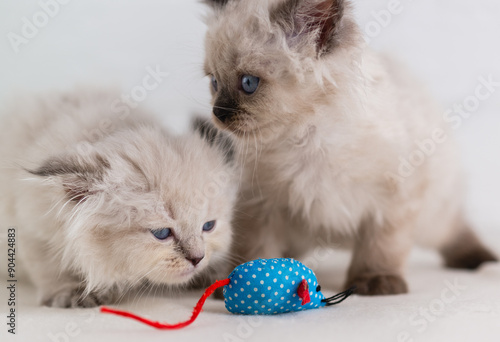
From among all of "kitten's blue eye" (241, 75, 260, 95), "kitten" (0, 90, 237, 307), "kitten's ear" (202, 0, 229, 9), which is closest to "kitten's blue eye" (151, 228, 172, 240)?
"kitten" (0, 90, 237, 307)

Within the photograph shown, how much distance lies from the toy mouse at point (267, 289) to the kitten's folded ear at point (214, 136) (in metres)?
0.46

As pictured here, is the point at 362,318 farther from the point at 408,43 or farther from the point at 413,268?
the point at 408,43

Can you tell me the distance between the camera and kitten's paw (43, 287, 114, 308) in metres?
1.74

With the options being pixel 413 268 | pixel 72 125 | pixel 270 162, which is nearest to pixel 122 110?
pixel 72 125

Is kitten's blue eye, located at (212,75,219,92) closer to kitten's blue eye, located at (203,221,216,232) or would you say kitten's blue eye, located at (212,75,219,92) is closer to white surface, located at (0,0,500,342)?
white surface, located at (0,0,500,342)

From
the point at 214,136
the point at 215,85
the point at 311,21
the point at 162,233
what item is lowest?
the point at 162,233

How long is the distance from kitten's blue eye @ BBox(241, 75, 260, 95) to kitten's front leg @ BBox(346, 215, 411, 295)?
2.22 feet

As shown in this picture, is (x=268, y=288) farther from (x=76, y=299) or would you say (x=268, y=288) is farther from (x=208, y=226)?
(x=76, y=299)

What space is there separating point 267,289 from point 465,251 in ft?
4.30

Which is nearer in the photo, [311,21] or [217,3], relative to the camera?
[311,21]

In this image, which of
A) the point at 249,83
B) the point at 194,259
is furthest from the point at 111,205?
the point at 249,83

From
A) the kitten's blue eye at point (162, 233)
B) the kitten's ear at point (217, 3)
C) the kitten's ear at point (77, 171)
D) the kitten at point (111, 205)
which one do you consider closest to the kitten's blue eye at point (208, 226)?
the kitten at point (111, 205)

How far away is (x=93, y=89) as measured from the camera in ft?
7.14

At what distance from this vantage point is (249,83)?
1703 millimetres
